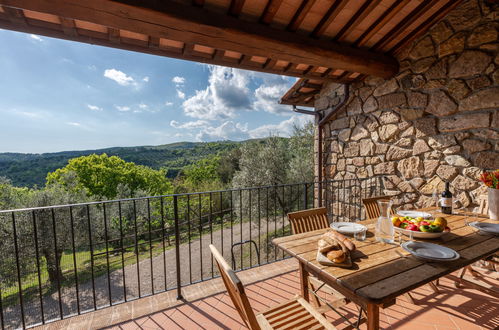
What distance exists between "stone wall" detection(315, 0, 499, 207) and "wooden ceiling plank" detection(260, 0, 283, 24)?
216cm

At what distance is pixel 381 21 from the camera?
2.60m

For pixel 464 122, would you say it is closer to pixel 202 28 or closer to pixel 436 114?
pixel 436 114

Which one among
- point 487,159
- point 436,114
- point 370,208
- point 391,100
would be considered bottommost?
point 370,208

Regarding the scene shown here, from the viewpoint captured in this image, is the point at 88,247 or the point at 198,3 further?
the point at 88,247

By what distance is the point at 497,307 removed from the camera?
1.81 m

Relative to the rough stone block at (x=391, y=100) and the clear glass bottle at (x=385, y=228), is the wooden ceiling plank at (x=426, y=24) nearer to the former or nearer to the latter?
the rough stone block at (x=391, y=100)

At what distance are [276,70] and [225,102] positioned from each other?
1479cm

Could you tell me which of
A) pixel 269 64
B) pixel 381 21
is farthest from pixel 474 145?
pixel 269 64

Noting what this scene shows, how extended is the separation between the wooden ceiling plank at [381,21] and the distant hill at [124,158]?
18.3 m

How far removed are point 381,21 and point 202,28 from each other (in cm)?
208

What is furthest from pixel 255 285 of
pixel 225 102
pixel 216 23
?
pixel 225 102

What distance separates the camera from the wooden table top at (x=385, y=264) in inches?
36.9

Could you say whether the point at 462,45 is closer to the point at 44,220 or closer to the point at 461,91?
the point at 461,91

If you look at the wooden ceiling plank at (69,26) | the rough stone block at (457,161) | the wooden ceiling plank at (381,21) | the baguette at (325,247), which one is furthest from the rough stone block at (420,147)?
the wooden ceiling plank at (69,26)
